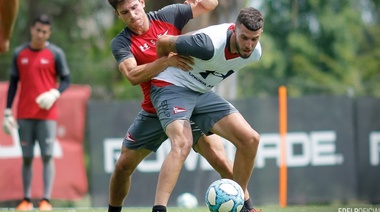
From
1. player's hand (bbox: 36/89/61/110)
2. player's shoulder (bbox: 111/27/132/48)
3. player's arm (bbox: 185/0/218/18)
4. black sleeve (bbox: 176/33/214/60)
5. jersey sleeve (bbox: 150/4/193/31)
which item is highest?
player's arm (bbox: 185/0/218/18)

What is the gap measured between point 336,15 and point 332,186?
1262 cm

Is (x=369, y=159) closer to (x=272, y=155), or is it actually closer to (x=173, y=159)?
(x=272, y=155)

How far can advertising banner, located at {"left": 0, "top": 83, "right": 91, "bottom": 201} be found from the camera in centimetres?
1279

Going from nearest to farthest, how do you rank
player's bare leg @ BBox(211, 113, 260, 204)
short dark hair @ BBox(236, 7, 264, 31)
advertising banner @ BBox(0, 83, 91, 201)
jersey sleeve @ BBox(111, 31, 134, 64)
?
short dark hair @ BBox(236, 7, 264, 31) → player's bare leg @ BBox(211, 113, 260, 204) → jersey sleeve @ BBox(111, 31, 134, 64) → advertising banner @ BBox(0, 83, 91, 201)

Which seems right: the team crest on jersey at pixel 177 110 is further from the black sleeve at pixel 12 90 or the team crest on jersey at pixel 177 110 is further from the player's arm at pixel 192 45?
the black sleeve at pixel 12 90

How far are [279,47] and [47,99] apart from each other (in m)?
14.6

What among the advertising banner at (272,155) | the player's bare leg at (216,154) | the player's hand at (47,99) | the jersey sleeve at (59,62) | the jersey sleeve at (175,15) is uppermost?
the jersey sleeve at (175,15)

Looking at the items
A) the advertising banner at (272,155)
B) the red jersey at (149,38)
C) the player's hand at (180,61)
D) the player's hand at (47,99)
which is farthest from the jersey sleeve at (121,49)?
the advertising banner at (272,155)

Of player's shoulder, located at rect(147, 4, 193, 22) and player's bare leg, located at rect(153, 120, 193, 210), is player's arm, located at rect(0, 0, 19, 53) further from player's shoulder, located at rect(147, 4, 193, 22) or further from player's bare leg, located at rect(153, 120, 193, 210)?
player's shoulder, located at rect(147, 4, 193, 22)

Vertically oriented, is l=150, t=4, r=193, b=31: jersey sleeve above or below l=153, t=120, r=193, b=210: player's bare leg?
above

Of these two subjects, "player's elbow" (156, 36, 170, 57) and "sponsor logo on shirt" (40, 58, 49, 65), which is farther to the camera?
"sponsor logo on shirt" (40, 58, 49, 65)

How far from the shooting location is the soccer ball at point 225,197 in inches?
283

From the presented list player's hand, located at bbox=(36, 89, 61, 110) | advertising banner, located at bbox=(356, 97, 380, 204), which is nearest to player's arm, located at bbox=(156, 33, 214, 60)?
player's hand, located at bbox=(36, 89, 61, 110)

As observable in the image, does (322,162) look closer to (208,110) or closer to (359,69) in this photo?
(208,110)
